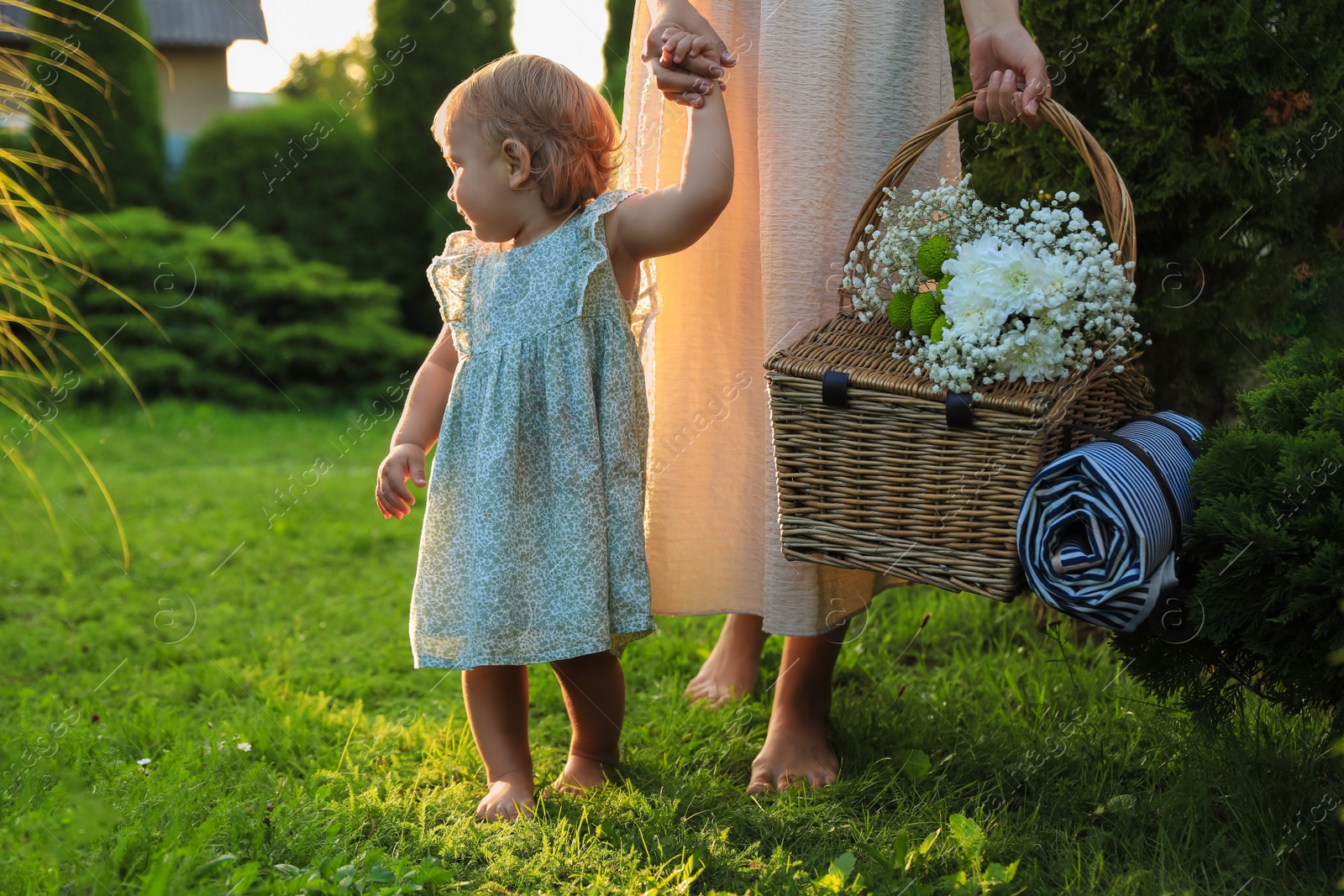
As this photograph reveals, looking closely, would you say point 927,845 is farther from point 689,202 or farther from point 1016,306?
point 689,202

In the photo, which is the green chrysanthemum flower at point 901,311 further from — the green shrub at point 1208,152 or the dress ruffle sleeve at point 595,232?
the green shrub at point 1208,152

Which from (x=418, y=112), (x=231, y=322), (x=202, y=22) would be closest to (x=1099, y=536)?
(x=231, y=322)

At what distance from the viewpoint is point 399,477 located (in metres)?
2.06

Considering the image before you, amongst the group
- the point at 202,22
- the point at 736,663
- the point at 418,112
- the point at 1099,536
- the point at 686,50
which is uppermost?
the point at 202,22

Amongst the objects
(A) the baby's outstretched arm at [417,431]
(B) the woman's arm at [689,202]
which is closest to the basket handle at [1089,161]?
(B) the woman's arm at [689,202]

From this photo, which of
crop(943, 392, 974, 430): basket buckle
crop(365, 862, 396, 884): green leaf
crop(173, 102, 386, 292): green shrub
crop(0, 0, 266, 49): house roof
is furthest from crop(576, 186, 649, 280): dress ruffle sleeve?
crop(0, 0, 266, 49): house roof

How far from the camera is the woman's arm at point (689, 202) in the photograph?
1.85 meters

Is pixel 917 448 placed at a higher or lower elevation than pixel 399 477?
higher

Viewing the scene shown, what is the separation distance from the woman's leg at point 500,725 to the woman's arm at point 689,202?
85 cm

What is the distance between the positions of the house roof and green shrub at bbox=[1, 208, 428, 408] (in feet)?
24.9

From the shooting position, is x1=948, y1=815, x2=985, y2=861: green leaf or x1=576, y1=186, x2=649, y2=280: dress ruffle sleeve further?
x1=576, y1=186, x2=649, y2=280: dress ruffle sleeve

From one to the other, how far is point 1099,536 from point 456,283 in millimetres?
1281

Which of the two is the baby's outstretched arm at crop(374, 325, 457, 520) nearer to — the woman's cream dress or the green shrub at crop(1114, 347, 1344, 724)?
the woman's cream dress

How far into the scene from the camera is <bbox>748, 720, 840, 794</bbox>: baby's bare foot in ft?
6.88
